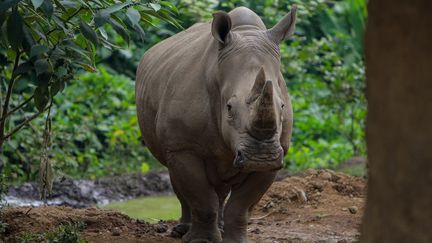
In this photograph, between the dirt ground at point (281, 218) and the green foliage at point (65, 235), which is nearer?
the green foliage at point (65, 235)

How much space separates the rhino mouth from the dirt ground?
55.8 inches

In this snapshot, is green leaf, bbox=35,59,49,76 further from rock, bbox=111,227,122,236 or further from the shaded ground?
the shaded ground

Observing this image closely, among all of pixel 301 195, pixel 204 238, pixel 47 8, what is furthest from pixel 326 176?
pixel 47 8

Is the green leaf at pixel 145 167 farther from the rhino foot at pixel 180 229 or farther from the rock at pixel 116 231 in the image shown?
the rock at pixel 116 231

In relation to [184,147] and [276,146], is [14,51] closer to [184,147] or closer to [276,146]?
[184,147]

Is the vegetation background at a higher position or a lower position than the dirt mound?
lower

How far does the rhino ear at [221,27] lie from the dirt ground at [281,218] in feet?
4.85

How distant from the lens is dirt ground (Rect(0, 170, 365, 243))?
267 inches

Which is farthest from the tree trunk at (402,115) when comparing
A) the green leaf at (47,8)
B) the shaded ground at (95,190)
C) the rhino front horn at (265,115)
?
the shaded ground at (95,190)

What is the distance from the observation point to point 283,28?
642 cm

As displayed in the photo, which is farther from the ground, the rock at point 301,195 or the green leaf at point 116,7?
the green leaf at point 116,7

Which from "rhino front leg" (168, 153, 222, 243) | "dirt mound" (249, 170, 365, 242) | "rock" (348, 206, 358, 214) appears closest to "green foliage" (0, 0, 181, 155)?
"rhino front leg" (168, 153, 222, 243)

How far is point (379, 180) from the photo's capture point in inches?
121

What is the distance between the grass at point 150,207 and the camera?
376 inches
